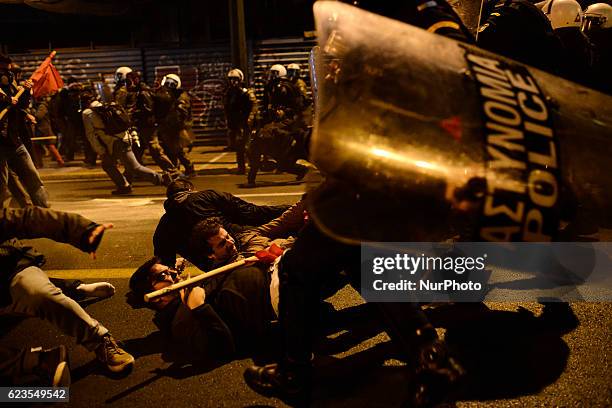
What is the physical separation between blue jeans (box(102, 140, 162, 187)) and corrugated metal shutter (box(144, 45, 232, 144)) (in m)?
8.10

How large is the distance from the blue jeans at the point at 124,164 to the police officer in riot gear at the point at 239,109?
90.6 inches

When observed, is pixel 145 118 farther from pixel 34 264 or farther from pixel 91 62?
pixel 91 62

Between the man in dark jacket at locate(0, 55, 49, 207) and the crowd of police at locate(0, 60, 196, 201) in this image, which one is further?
the crowd of police at locate(0, 60, 196, 201)

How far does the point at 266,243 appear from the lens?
3736mm

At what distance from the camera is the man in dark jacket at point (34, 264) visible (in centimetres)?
255

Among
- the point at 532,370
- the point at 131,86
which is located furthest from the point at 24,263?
the point at 131,86

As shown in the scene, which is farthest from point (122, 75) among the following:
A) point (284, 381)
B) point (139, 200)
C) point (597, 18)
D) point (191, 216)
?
point (284, 381)

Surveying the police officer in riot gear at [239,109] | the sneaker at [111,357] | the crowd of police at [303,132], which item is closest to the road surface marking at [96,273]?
the crowd of police at [303,132]

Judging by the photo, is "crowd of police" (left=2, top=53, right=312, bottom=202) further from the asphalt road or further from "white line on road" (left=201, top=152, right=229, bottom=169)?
the asphalt road

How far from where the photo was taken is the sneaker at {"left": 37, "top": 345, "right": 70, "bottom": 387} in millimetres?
2547

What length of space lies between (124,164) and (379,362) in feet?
22.1

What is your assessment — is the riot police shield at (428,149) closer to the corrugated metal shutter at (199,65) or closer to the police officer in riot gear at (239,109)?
the police officer in riot gear at (239,109)

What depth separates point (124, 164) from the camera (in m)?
8.36

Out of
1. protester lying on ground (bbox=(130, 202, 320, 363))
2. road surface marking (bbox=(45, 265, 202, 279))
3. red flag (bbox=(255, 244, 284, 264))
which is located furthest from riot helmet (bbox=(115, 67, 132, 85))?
red flag (bbox=(255, 244, 284, 264))
